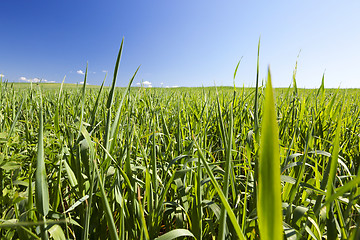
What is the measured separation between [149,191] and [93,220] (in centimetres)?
23

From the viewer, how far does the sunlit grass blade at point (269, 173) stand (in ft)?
0.54

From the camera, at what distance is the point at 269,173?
0.18 m

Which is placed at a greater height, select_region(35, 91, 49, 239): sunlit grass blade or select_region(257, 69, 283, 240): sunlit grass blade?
select_region(257, 69, 283, 240): sunlit grass blade

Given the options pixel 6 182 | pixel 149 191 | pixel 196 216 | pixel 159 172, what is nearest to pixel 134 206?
pixel 149 191

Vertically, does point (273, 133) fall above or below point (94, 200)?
above

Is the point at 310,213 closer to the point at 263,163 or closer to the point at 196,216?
the point at 196,216

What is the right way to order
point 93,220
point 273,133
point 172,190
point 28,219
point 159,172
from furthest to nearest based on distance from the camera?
1. point 159,172
2. point 172,190
3. point 93,220
4. point 28,219
5. point 273,133

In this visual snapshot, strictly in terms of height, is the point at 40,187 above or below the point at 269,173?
below

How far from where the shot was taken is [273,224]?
0.20 m

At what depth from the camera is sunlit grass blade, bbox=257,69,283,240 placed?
0.54 ft

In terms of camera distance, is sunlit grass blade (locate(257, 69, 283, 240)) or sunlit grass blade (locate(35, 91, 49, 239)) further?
sunlit grass blade (locate(35, 91, 49, 239))

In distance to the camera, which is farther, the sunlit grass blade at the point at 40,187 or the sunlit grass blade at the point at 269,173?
the sunlit grass blade at the point at 40,187

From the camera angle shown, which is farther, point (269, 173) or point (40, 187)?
point (40, 187)

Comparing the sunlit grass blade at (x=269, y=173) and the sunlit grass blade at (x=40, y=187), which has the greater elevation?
the sunlit grass blade at (x=269, y=173)
